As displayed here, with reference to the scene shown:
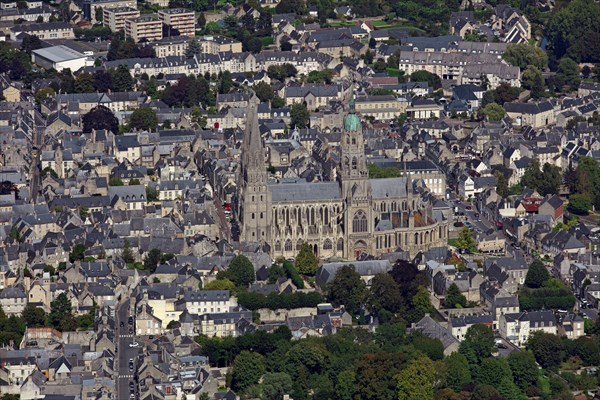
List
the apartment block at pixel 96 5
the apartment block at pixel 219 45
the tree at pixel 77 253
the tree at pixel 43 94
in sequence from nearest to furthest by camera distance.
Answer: the tree at pixel 77 253 < the tree at pixel 43 94 < the apartment block at pixel 219 45 < the apartment block at pixel 96 5

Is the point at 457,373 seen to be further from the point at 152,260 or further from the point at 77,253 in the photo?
the point at 77,253

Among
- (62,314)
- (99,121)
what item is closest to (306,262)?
(62,314)

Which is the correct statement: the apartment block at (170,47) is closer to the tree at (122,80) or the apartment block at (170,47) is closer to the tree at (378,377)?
the tree at (122,80)

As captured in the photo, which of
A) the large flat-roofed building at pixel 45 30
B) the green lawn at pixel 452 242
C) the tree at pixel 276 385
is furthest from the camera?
the large flat-roofed building at pixel 45 30

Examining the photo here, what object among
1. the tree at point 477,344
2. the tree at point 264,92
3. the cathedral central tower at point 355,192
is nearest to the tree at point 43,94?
the tree at point 264,92

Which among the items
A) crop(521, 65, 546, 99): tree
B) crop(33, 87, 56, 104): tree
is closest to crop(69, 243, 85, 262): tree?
crop(33, 87, 56, 104): tree

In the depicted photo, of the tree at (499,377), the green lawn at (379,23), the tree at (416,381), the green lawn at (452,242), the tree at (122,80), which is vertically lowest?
the green lawn at (379,23)

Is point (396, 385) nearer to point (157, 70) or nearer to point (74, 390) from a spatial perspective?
point (74, 390)

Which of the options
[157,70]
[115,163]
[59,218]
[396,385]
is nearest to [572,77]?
[157,70]
